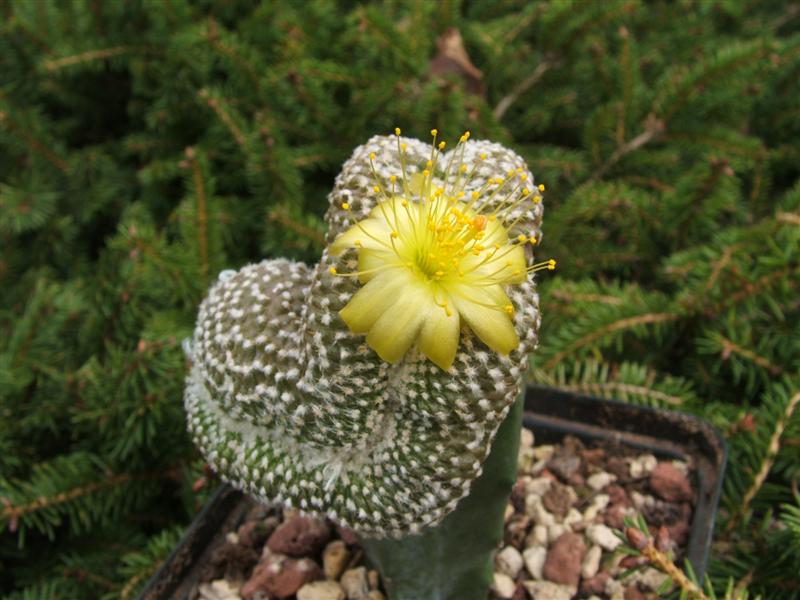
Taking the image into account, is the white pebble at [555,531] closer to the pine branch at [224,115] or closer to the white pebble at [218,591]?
the white pebble at [218,591]

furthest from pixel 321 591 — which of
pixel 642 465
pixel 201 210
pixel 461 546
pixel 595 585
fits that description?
pixel 201 210

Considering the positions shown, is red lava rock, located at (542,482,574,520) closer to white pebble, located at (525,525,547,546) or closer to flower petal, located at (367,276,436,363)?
white pebble, located at (525,525,547,546)

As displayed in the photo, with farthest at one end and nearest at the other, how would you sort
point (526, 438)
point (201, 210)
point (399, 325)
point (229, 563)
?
point (201, 210) < point (526, 438) < point (229, 563) < point (399, 325)

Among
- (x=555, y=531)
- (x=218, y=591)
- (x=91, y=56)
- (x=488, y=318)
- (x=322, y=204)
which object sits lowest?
(x=218, y=591)

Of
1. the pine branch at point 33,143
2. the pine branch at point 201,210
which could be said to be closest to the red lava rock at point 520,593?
the pine branch at point 201,210

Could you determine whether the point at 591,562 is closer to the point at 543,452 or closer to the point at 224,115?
the point at 543,452

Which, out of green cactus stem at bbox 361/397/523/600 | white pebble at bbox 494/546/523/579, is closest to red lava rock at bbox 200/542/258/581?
green cactus stem at bbox 361/397/523/600

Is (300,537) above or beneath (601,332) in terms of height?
beneath
